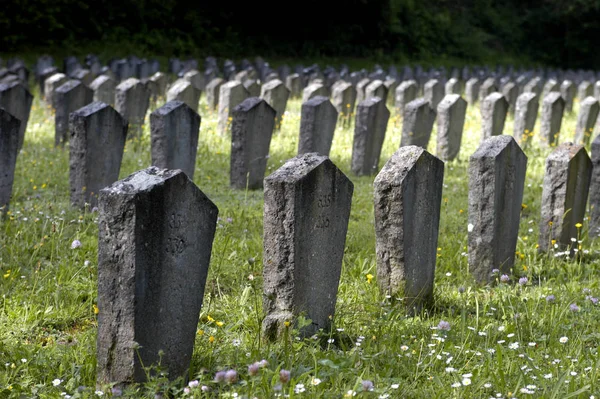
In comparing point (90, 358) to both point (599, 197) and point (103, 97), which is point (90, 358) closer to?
Result: point (599, 197)

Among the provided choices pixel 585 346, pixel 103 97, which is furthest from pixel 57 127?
pixel 585 346

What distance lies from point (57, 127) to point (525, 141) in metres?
6.63

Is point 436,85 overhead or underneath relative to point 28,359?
overhead

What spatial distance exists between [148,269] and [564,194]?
3.74 m

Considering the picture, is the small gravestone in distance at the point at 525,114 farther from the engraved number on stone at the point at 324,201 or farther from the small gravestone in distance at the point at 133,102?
the engraved number on stone at the point at 324,201

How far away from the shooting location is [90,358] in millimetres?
→ 3762

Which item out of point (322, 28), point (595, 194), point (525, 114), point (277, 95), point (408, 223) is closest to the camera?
point (408, 223)

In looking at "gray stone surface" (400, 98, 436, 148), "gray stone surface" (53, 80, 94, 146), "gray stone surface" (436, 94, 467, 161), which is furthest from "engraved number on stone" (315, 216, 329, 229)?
"gray stone surface" (53, 80, 94, 146)

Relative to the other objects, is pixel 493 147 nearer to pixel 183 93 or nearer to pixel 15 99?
pixel 15 99

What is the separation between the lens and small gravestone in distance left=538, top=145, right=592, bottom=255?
237 inches

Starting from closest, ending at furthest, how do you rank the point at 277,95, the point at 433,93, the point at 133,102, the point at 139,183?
the point at 139,183 → the point at 133,102 → the point at 277,95 → the point at 433,93

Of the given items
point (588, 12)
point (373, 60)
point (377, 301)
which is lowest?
point (377, 301)

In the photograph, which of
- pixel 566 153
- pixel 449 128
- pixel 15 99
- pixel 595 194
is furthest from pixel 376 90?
pixel 566 153

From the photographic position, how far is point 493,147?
5520 mm
